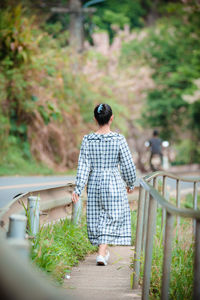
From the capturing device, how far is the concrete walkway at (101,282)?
14.3 ft

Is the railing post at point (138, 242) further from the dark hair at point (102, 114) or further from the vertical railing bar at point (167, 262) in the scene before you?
the vertical railing bar at point (167, 262)

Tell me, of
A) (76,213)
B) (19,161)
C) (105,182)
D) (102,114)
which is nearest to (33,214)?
(105,182)

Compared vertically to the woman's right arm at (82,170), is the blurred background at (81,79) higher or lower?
higher

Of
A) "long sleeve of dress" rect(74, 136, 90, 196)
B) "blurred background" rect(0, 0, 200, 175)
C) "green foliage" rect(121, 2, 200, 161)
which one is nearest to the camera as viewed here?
"long sleeve of dress" rect(74, 136, 90, 196)

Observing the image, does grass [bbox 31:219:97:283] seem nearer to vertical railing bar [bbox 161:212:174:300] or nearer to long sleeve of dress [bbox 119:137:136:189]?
long sleeve of dress [bbox 119:137:136:189]

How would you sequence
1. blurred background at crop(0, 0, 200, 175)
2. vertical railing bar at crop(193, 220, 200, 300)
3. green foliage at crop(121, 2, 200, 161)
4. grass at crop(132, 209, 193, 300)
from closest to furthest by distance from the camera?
vertical railing bar at crop(193, 220, 200, 300), grass at crop(132, 209, 193, 300), blurred background at crop(0, 0, 200, 175), green foliage at crop(121, 2, 200, 161)

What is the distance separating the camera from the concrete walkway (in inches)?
172

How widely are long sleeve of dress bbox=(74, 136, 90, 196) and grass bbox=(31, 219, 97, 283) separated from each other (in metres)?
0.51

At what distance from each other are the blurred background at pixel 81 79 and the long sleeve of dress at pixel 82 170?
77 centimetres

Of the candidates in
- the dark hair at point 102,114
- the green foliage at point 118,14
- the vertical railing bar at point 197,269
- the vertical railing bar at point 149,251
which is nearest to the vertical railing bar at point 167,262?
the vertical railing bar at point 197,269

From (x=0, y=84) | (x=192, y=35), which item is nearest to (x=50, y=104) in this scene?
(x=0, y=84)

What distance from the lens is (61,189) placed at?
675cm

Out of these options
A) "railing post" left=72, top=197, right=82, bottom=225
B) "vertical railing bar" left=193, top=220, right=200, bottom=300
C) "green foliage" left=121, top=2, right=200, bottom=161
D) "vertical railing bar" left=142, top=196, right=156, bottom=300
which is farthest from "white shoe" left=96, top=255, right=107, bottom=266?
"green foliage" left=121, top=2, right=200, bottom=161

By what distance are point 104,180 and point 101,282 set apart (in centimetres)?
107
